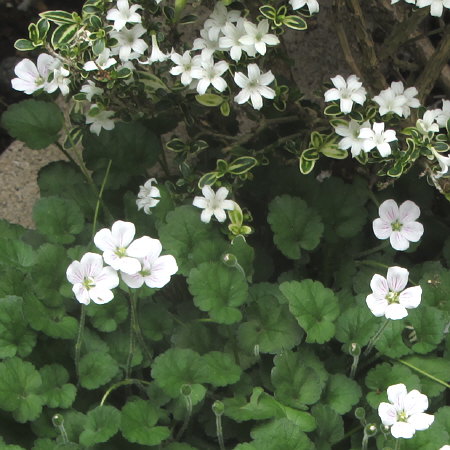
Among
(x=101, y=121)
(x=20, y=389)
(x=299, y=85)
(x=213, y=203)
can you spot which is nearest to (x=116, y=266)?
(x=20, y=389)

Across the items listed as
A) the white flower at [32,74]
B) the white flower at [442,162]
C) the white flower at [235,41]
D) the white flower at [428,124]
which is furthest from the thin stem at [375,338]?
the white flower at [32,74]

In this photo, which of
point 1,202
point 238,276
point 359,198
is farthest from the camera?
point 1,202

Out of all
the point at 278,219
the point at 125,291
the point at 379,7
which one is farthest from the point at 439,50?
the point at 125,291

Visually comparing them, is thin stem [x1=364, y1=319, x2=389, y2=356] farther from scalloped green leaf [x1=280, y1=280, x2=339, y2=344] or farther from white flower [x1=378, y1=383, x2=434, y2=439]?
white flower [x1=378, y1=383, x2=434, y2=439]

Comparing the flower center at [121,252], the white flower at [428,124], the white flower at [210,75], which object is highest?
the white flower at [210,75]

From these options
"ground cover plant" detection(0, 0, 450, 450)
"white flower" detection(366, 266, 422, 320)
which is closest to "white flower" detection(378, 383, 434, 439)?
"ground cover plant" detection(0, 0, 450, 450)

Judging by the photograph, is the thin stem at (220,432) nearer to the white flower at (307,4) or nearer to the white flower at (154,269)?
the white flower at (154,269)

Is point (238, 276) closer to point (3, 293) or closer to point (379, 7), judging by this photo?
point (3, 293)
